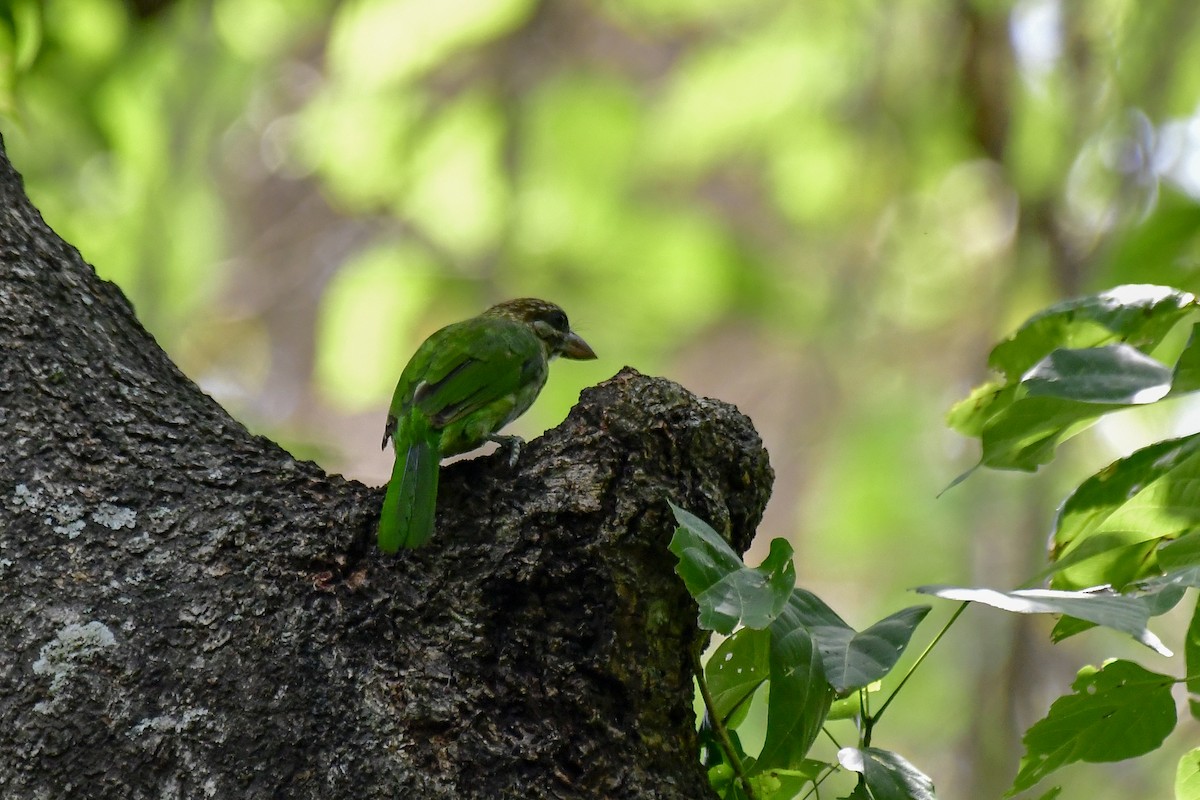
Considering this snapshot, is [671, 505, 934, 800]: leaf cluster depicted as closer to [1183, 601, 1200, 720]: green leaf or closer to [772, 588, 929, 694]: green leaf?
[772, 588, 929, 694]: green leaf

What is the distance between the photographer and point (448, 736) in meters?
1.79

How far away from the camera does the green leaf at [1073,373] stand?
1.71 meters

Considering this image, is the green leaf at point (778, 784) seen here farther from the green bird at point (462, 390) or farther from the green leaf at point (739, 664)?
the green bird at point (462, 390)

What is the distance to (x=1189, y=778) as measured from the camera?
1954mm

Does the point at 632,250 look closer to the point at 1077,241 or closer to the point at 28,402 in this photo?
the point at 1077,241

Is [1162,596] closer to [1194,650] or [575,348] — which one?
[1194,650]

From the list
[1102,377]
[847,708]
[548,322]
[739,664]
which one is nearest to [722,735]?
[739,664]

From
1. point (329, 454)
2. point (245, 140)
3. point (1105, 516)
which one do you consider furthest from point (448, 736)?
point (245, 140)

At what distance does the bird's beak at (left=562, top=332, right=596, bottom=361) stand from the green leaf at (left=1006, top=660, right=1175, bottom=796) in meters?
2.59

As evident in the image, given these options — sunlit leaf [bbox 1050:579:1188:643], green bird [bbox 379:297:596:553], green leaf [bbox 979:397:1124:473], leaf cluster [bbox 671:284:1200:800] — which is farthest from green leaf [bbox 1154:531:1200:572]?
green bird [bbox 379:297:596:553]

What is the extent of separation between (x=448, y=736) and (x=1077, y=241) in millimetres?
4605

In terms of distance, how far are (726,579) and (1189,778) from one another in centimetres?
87

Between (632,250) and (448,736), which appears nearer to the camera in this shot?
(448,736)

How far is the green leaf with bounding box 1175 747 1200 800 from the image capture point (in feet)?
6.38
